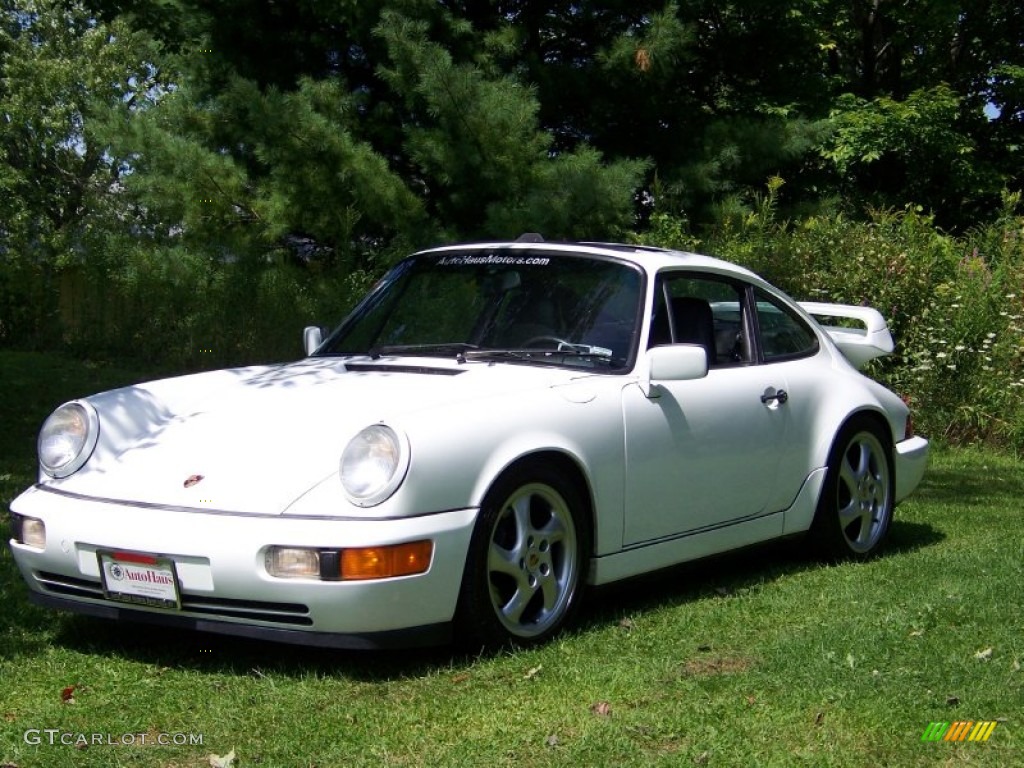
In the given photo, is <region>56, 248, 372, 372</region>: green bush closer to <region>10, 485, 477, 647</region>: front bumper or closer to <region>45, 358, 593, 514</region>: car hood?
<region>45, 358, 593, 514</region>: car hood

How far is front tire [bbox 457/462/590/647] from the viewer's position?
4.79 m

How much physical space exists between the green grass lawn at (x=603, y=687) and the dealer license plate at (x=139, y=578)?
0.91ft

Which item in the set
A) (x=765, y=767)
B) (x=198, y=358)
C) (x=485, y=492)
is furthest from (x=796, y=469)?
(x=198, y=358)

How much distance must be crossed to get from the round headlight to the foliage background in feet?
27.3

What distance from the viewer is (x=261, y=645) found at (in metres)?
5.11

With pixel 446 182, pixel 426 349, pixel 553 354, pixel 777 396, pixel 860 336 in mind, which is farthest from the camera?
pixel 446 182

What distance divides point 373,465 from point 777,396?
7.92ft

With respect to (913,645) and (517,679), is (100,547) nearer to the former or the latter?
(517,679)

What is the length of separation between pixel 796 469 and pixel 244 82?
9376 mm

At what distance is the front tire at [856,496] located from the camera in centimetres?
668

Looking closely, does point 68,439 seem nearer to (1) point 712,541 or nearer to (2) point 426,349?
(2) point 426,349

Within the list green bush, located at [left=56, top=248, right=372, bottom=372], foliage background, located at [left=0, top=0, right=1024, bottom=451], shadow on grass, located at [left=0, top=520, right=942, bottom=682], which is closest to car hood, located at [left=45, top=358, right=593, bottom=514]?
shadow on grass, located at [left=0, top=520, right=942, bottom=682]

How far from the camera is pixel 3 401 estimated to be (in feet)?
38.8

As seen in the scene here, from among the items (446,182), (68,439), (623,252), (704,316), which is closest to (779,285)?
(446,182)
